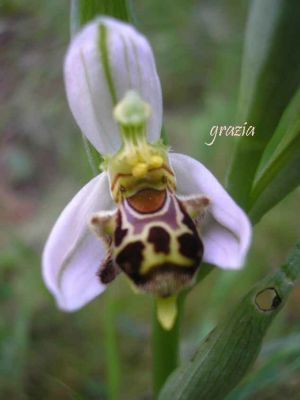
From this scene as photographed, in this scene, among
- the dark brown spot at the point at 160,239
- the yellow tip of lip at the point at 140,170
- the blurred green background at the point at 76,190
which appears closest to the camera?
the dark brown spot at the point at 160,239

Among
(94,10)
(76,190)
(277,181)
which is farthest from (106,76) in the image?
(76,190)

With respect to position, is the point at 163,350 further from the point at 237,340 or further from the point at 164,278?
the point at 164,278

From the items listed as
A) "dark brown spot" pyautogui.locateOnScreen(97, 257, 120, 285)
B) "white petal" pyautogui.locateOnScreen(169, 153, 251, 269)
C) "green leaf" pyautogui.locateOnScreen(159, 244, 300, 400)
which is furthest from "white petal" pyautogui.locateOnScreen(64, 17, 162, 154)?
"green leaf" pyautogui.locateOnScreen(159, 244, 300, 400)

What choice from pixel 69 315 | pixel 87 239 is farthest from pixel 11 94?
pixel 87 239

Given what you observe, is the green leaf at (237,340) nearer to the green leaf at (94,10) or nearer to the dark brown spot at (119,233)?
the dark brown spot at (119,233)

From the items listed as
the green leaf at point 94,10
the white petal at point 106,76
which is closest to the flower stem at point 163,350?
the white petal at point 106,76

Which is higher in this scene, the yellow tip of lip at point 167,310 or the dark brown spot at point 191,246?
the dark brown spot at point 191,246

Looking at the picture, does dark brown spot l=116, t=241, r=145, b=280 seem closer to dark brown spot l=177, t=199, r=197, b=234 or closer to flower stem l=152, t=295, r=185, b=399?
dark brown spot l=177, t=199, r=197, b=234
